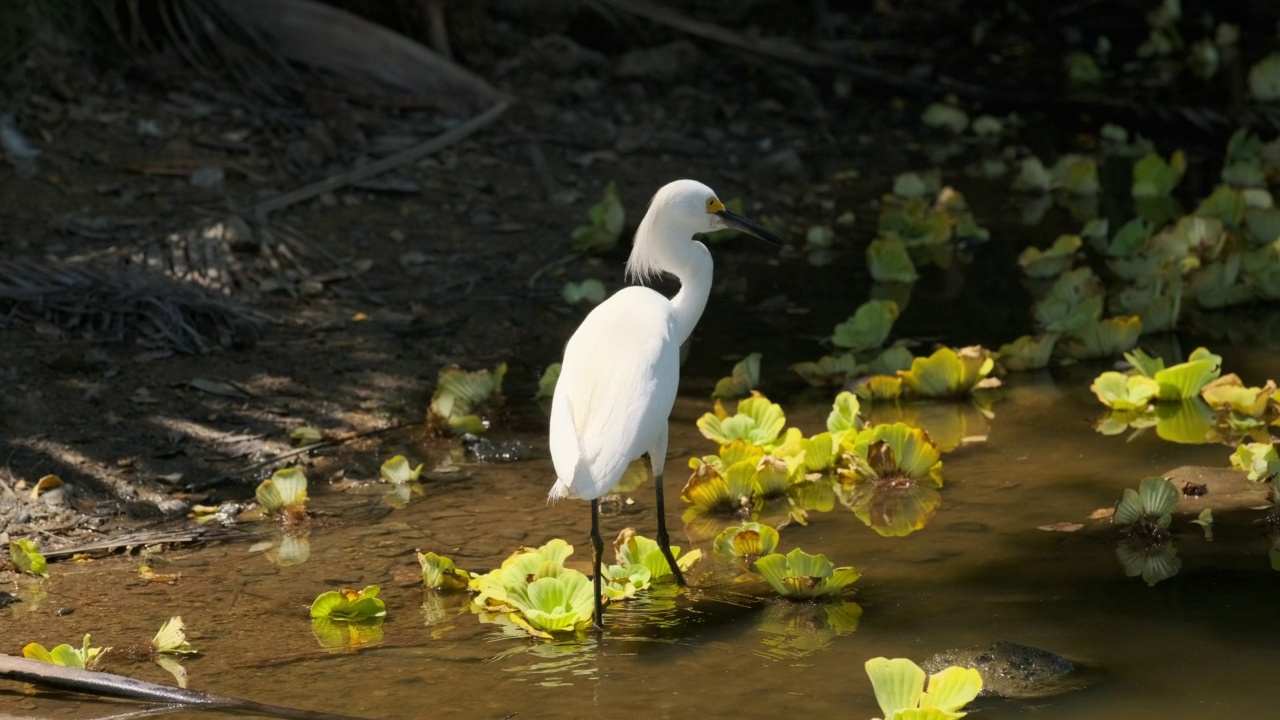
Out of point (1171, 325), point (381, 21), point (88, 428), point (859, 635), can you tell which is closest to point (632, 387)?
point (859, 635)

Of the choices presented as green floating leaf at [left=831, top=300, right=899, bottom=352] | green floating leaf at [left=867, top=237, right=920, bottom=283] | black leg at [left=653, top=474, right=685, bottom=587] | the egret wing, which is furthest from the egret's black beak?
green floating leaf at [left=867, top=237, right=920, bottom=283]

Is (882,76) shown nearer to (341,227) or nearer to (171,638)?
(341,227)

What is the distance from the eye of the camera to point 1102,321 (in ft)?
18.5

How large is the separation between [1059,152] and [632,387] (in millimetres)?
5809

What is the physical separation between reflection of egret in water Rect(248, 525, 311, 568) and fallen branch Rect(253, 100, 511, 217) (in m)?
2.49

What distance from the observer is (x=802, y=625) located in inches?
148

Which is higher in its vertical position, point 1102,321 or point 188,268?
point 188,268

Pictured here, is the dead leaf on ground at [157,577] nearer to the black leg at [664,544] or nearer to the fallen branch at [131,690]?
the fallen branch at [131,690]

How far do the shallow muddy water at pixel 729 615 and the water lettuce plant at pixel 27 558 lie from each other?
7 cm

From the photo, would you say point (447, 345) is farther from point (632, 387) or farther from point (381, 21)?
point (381, 21)

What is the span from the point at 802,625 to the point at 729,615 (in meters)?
0.20

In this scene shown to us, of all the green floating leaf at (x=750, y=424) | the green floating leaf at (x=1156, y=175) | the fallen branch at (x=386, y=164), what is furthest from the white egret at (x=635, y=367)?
the green floating leaf at (x=1156, y=175)

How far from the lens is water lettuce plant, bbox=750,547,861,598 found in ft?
12.3

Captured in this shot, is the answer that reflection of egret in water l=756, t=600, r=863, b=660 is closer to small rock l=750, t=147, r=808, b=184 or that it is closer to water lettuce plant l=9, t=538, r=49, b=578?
water lettuce plant l=9, t=538, r=49, b=578
